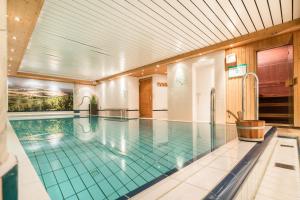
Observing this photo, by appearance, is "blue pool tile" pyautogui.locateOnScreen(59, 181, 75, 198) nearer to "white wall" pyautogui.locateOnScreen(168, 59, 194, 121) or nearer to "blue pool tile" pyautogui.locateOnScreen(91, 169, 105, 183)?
"blue pool tile" pyautogui.locateOnScreen(91, 169, 105, 183)

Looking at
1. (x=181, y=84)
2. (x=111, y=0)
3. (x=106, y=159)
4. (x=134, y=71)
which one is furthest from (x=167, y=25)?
(x=134, y=71)

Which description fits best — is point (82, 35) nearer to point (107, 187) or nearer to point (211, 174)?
point (107, 187)

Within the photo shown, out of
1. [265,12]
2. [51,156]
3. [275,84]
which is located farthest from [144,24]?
[275,84]

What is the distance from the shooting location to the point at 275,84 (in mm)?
6703

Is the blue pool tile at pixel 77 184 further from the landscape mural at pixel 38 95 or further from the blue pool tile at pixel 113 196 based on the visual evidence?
the landscape mural at pixel 38 95

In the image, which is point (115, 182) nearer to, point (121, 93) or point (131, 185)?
point (131, 185)

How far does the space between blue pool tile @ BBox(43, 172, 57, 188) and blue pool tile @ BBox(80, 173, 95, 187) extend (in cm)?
28

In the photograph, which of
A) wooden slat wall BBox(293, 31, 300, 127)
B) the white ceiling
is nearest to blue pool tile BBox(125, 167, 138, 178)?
the white ceiling

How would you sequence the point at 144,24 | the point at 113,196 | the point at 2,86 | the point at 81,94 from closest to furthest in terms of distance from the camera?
1. the point at 2,86
2. the point at 113,196
3. the point at 144,24
4. the point at 81,94

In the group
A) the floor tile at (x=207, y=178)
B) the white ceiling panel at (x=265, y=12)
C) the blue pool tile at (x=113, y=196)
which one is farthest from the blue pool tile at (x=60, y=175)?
the white ceiling panel at (x=265, y=12)

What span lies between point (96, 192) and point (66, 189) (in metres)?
0.32

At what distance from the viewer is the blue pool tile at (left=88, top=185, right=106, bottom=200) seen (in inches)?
55.3

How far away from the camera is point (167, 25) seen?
16.1 ft

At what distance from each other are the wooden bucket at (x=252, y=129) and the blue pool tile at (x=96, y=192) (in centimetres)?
208
